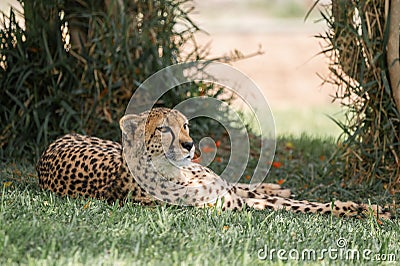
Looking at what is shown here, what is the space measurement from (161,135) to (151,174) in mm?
224

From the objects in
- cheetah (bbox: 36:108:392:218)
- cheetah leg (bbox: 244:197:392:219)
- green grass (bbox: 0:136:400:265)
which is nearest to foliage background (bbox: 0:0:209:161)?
cheetah (bbox: 36:108:392:218)

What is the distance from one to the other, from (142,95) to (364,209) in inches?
96.1

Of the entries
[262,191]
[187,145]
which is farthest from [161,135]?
[262,191]

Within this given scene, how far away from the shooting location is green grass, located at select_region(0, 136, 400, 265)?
3.23 metres

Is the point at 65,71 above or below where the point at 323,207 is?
above

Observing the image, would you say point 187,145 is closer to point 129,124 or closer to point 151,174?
point 151,174

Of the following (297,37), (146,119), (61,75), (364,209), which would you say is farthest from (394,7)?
(297,37)

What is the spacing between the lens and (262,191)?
529 cm

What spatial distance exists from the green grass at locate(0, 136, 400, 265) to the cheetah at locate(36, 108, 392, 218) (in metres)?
0.12

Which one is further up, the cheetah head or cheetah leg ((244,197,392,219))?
the cheetah head

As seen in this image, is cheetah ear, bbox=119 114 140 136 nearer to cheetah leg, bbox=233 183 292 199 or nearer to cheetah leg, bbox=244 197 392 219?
cheetah leg, bbox=244 197 392 219

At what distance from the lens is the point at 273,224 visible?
12.8ft

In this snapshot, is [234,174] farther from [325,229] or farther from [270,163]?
[325,229]

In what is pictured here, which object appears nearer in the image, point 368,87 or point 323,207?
point 323,207
